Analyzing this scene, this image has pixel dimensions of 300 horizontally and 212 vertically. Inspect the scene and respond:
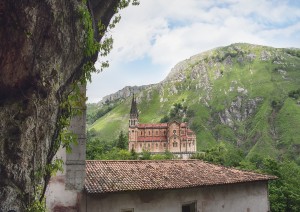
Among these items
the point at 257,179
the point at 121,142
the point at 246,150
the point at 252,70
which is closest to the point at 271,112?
the point at 246,150

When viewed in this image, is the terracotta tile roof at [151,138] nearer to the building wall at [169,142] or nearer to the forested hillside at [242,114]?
the building wall at [169,142]

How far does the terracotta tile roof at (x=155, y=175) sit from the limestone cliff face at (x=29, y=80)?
721 centimetres

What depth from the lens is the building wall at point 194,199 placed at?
16.0 meters

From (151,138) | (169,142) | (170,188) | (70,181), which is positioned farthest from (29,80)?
(151,138)

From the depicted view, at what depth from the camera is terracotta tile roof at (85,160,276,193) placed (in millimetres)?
16438

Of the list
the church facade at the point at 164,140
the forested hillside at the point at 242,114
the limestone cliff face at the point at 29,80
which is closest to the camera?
the limestone cliff face at the point at 29,80

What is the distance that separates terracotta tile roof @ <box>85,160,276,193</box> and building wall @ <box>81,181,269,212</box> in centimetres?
46

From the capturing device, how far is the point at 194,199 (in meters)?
19.0

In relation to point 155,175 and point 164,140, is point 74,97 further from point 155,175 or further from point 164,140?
point 164,140

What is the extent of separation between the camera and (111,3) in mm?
11258

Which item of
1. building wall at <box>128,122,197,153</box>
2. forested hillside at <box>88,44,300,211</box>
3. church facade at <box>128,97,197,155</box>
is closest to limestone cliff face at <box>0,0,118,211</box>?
forested hillside at <box>88,44,300,211</box>

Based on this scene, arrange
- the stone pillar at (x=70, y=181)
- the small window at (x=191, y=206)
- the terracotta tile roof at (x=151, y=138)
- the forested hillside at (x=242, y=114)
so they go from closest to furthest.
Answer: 1. the stone pillar at (x=70, y=181)
2. the small window at (x=191, y=206)
3. the forested hillside at (x=242, y=114)
4. the terracotta tile roof at (x=151, y=138)

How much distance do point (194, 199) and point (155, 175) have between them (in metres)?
2.60

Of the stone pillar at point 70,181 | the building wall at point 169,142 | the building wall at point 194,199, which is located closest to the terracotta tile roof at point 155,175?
the building wall at point 194,199
